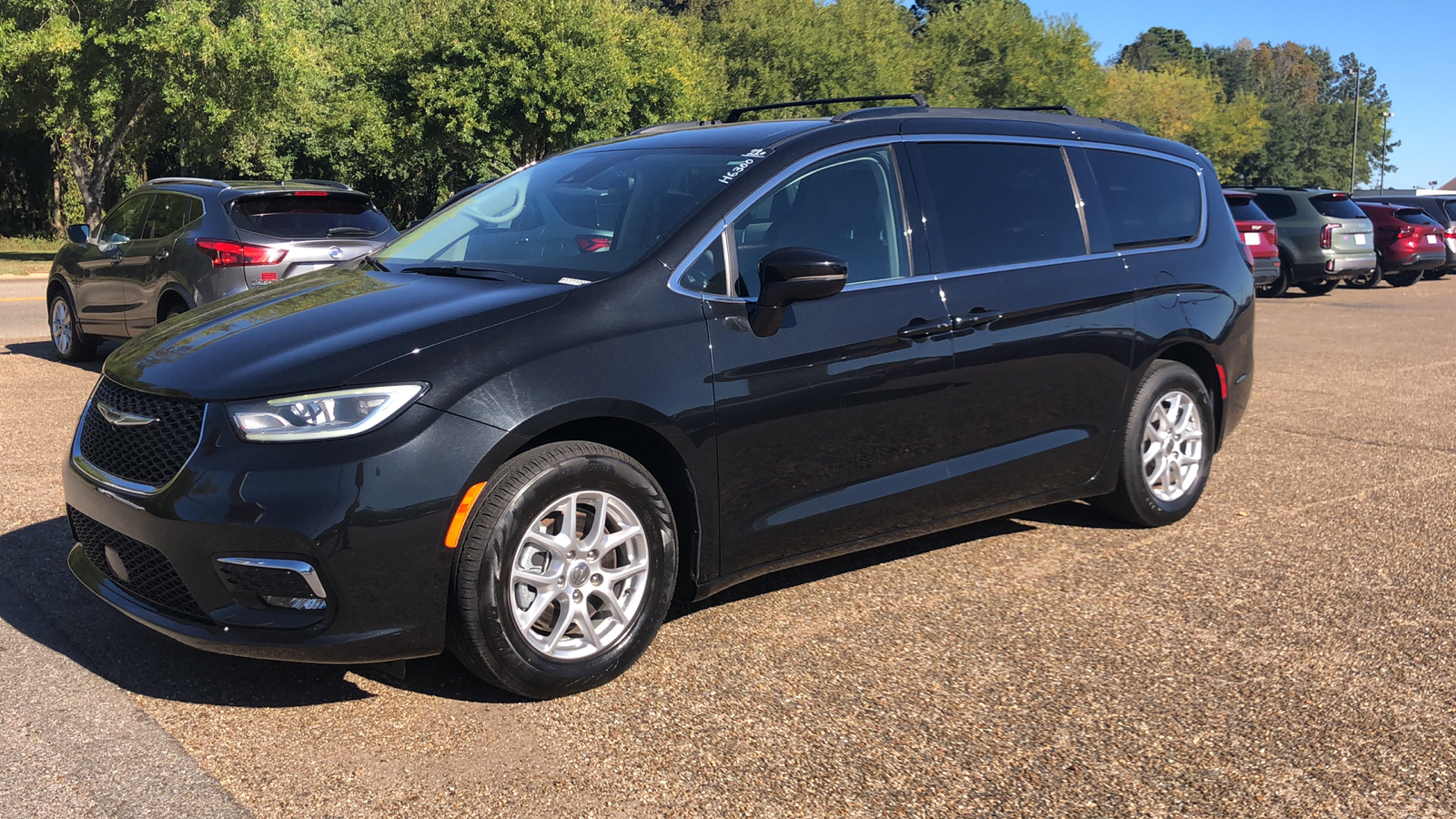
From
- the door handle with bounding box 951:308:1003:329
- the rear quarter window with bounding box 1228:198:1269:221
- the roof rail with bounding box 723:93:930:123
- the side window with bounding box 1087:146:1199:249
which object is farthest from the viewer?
the rear quarter window with bounding box 1228:198:1269:221

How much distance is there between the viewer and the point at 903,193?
4652 millimetres

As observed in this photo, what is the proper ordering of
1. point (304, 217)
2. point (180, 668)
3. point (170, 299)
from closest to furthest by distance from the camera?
1. point (180, 668)
2. point (304, 217)
3. point (170, 299)

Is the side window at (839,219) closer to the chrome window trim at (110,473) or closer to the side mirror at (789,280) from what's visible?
the side mirror at (789,280)

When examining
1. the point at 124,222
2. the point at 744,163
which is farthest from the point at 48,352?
the point at 744,163

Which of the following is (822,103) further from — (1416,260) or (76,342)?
(1416,260)

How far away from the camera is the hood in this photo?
3.48 meters

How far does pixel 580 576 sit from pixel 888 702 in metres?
1.00

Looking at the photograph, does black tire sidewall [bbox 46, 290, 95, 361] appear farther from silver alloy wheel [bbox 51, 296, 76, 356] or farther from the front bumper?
the front bumper

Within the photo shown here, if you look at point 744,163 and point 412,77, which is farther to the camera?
point 412,77

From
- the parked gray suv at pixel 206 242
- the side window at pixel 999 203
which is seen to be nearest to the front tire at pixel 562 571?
the side window at pixel 999 203

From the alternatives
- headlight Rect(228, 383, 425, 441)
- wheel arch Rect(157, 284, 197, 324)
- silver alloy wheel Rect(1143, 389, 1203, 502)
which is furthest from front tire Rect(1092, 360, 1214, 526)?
wheel arch Rect(157, 284, 197, 324)

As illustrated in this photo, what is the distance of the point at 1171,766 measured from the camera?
330cm

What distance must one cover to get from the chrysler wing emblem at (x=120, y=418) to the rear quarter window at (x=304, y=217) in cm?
546

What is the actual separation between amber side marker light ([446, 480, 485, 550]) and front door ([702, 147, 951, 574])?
856mm
